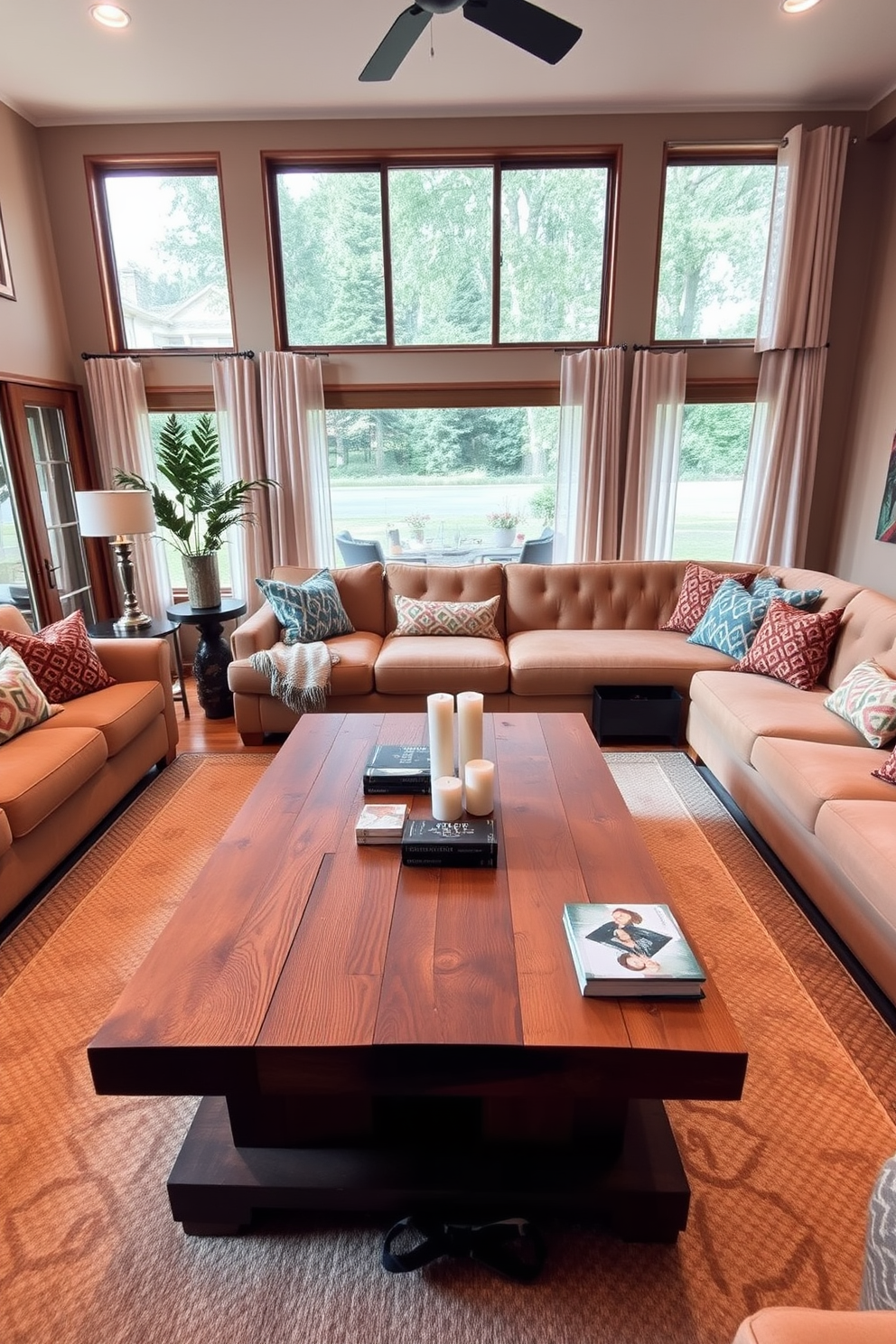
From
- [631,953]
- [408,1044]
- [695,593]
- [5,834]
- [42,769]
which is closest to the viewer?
[408,1044]

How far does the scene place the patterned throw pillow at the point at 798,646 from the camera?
303 centimetres

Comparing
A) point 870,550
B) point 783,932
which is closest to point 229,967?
point 783,932

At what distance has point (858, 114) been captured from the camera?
395cm

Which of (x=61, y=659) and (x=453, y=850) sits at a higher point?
(x=61, y=659)

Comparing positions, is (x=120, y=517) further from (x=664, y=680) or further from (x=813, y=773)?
(x=813, y=773)

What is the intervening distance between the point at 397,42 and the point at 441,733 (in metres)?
2.37

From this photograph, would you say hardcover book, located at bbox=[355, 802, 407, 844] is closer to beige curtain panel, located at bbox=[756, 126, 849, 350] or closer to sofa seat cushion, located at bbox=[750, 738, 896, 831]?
sofa seat cushion, located at bbox=[750, 738, 896, 831]

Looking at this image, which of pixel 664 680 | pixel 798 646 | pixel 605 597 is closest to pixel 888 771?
pixel 798 646

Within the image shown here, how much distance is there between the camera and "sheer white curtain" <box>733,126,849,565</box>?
3938 millimetres

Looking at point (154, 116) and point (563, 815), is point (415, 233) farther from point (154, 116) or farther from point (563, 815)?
point (563, 815)

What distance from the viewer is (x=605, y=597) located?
4016 millimetres

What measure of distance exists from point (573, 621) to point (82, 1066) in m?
3.09

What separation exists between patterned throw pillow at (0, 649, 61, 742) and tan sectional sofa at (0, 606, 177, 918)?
4 cm

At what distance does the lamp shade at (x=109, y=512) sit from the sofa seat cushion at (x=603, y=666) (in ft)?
6.83
